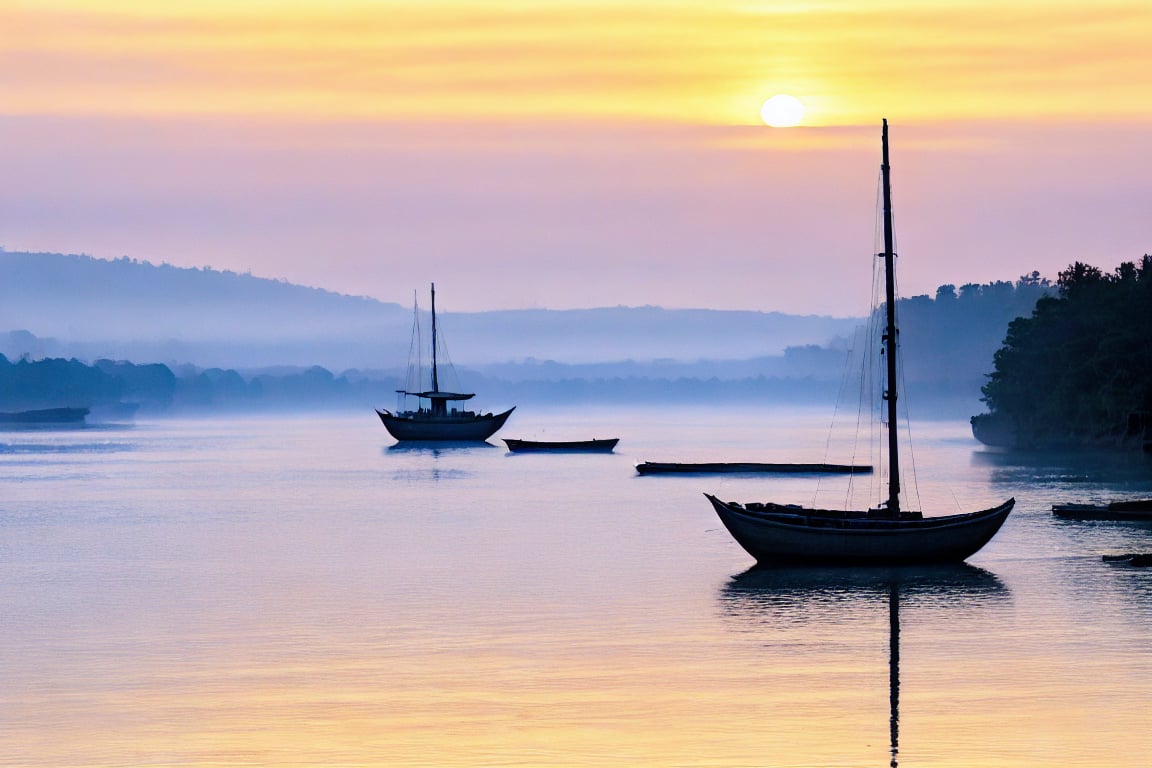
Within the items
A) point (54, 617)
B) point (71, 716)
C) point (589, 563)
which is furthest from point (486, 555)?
point (71, 716)

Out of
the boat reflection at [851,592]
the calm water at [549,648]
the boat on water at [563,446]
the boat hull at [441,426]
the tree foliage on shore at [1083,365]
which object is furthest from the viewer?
the boat hull at [441,426]

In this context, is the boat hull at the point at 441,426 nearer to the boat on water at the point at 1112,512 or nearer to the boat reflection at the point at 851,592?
the boat on water at the point at 1112,512

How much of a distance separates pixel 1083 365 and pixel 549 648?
347 ft

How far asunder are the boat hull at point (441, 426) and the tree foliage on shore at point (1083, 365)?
181 feet

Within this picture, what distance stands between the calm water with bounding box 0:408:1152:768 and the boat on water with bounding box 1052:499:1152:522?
0.74m

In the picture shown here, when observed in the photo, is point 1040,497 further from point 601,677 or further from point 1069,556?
point 601,677

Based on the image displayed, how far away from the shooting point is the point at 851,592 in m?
49.2

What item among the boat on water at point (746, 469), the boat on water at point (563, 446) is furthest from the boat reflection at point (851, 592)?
the boat on water at point (563, 446)

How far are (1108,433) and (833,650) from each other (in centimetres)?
10791

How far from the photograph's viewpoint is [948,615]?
4488cm

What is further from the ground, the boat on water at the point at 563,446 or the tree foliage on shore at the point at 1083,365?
the tree foliage on shore at the point at 1083,365

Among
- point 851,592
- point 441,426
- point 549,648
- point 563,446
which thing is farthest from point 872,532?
point 441,426

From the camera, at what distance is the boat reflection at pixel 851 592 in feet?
149

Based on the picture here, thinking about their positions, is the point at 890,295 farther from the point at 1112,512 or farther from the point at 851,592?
the point at 1112,512
